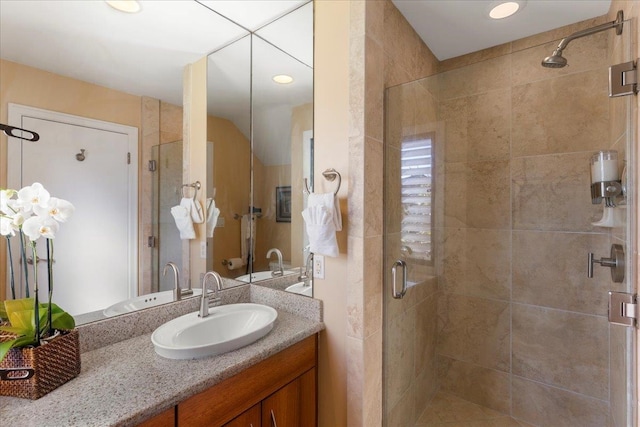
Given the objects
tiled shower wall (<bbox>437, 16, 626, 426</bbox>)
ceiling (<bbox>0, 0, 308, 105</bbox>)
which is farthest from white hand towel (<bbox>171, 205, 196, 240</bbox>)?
tiled shower wall (<bbox>437, 16, 626, 426</bbox>)

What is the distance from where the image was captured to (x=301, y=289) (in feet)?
5.44

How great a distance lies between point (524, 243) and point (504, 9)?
1357 mm

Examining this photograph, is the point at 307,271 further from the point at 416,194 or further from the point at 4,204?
the point at 4,204

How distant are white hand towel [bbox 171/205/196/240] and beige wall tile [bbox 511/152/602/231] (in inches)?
70.5

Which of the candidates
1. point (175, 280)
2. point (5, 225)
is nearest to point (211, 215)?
point (175, 280)

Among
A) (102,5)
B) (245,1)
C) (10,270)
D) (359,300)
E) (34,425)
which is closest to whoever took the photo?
(34,425)

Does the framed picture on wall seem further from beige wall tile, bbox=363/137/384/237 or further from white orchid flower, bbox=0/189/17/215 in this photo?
white orchid flower, bbox=0/189/17/215

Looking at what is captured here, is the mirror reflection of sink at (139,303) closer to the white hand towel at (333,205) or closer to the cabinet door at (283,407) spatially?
the cabinet door at (283,407)

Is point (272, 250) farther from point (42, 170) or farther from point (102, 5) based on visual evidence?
point (102, 5)

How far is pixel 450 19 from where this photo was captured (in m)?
1.85

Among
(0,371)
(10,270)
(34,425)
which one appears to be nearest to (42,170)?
(10,270)

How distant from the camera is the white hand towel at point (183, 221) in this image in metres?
1.49

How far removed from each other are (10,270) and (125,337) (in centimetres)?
46

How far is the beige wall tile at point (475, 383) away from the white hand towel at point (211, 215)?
1.62 meters
